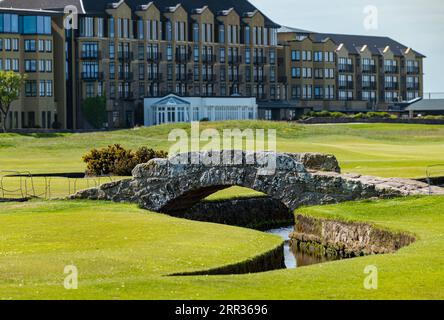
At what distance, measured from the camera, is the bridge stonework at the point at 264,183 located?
4756cm

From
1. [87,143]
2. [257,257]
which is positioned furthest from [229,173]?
[87,143]

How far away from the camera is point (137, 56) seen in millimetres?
162625

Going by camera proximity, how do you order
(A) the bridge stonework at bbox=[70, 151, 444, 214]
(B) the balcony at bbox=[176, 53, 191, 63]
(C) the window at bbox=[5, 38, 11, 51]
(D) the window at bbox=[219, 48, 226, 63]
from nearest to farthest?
(A) the bridge stonework at bbox=[70, 151, 444, 214]
(C) the window at bbox=[5, 38, 11, 51]
(B) the balcony at bbox=[176, 53, 191, 63]
(D) the window at bbox=[219, 48, 226, 63]

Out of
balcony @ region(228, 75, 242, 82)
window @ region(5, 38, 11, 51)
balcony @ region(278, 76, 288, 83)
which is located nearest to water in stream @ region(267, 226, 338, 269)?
window @ region(5, 38, 11, 51)

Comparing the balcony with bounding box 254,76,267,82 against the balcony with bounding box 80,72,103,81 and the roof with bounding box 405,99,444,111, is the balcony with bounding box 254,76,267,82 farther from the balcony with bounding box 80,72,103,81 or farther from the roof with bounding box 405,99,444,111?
the balcony with bounding box 80,72,103,81

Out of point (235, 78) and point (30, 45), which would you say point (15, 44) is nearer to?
point (30, 45)

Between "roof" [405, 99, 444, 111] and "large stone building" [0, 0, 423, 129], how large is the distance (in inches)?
606

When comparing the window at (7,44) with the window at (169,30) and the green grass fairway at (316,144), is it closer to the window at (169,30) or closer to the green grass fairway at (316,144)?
the window at (169,30)

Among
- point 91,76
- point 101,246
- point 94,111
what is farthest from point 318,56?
point 101,246

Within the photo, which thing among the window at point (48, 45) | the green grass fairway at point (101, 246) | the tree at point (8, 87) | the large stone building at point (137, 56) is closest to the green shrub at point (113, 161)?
the green grass fairway at point (101, 246)

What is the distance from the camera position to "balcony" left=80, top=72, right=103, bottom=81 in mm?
156250

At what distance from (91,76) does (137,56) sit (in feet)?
26.9
